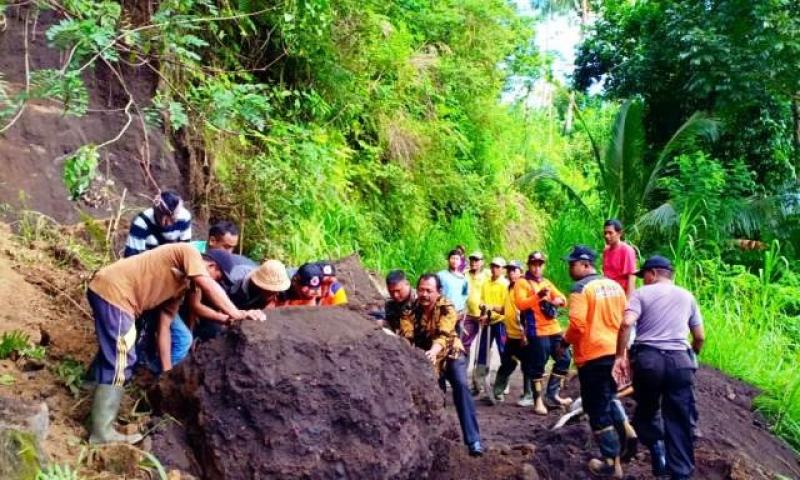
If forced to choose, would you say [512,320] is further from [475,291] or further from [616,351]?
[616,351]

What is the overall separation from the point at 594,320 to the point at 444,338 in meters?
1.30

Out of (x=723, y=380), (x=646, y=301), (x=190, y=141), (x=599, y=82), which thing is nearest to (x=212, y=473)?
(x=646, y=301)

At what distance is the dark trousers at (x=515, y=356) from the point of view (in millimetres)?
8703

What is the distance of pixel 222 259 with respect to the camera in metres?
6.30

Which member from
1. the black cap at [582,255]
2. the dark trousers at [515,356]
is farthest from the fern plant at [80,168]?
the dark trousers at [515,356]

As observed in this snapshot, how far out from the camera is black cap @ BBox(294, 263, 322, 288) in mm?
6250

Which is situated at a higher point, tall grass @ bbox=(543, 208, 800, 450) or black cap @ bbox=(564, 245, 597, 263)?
black cap @ bbox=(564, 245, 597, 263)

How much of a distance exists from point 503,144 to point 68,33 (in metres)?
16.3

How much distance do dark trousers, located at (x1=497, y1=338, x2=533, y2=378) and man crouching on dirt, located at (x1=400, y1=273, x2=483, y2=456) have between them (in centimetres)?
223

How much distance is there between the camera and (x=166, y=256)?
520cm

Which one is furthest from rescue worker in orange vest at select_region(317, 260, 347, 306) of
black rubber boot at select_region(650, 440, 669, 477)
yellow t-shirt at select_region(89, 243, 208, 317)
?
black rubber boot at select_region(650, 440, 669, 477)

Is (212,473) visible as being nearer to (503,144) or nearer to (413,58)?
(413,58)

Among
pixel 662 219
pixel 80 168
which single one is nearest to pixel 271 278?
pixel 80 168

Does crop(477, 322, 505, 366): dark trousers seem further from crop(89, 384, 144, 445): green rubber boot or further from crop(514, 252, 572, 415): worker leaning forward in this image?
crop(89, 384, 144, 445): green rubber boot
